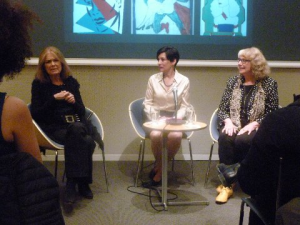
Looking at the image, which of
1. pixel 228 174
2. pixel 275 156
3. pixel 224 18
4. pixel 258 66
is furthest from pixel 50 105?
pixel 275 156

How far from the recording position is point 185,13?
4293mm

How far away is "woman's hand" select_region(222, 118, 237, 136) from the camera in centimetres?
346

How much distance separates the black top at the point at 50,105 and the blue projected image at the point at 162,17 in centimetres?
117

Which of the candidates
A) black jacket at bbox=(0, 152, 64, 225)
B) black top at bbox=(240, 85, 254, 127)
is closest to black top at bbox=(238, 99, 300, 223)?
black jacket at bbox=(0, 152, 64, 225)

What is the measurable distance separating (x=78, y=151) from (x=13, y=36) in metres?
1.98

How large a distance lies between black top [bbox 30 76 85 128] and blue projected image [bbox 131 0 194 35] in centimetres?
117

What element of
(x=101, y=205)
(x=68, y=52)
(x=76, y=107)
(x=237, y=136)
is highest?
(x=68, y=52)

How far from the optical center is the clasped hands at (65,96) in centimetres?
339

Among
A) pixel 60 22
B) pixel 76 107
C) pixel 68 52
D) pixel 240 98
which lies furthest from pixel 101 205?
pixel 60 22

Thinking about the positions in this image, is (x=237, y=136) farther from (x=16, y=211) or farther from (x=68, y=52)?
(x=16, y=211)

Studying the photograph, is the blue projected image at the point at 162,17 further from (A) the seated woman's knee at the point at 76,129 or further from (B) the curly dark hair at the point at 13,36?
(B) the curly dark hair at the point at 13,36

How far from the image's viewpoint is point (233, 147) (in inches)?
135

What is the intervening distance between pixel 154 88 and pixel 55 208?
110 inches

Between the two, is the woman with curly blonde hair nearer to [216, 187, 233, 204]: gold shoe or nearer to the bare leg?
[216, 187, 233, 204]: gold shoe
